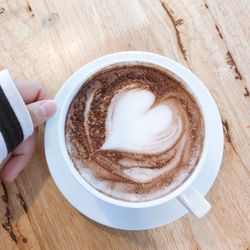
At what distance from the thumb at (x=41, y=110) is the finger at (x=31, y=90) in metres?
0.04

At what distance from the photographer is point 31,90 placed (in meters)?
0.78

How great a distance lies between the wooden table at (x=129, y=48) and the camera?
2.58 ft

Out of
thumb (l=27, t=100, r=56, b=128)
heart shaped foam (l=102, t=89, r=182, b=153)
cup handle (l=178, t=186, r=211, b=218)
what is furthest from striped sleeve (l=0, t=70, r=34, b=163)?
cup handle (l=178, t=186, r=211, b=218)

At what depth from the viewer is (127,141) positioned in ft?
2.34

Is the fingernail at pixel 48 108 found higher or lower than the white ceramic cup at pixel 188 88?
higher

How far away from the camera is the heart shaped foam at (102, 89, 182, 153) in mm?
714

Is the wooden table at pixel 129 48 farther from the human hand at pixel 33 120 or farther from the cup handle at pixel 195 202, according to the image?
Answer: the cup handle at pixel 195 202

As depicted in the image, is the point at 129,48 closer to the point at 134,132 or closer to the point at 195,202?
the point at 134,132

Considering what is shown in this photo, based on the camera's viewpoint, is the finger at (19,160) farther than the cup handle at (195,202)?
Yes

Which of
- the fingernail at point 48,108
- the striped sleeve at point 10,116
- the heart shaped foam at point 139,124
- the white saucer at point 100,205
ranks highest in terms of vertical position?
the striped sleeve at point 10,116

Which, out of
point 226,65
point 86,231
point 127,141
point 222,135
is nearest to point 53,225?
point 86,231

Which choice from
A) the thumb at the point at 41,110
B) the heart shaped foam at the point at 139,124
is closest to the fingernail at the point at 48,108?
the thumb at the point at 41,110

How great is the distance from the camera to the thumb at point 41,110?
0.73 meters

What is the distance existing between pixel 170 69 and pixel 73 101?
7.3 inches
